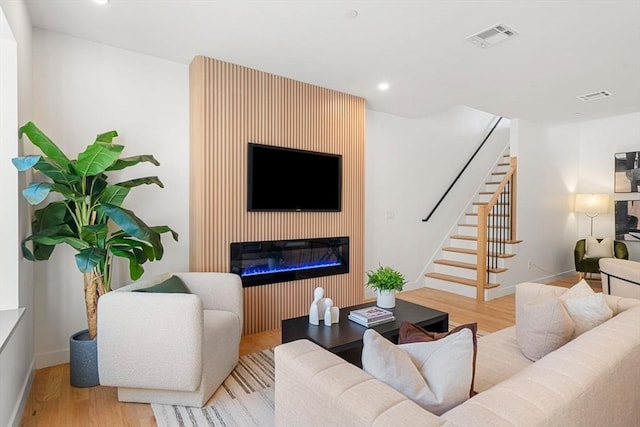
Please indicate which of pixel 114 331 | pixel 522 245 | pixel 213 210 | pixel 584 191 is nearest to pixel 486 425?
pixel 114 331

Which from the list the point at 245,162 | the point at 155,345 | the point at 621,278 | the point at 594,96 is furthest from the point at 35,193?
the point at 594,96

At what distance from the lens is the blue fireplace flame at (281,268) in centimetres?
356

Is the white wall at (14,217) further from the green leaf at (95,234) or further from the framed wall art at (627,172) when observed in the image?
the framed wall art at (627,172)

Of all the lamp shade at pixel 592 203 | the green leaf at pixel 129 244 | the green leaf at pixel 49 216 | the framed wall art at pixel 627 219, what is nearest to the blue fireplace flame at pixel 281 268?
the green leaf at pixel 129 244

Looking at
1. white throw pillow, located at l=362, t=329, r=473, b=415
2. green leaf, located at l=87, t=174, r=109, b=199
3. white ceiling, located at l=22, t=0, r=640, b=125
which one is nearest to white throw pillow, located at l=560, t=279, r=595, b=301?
white throw pillow, located at l=362, t=329, r=473, b=415

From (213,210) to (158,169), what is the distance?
0.63m

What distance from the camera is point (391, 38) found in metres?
2.87

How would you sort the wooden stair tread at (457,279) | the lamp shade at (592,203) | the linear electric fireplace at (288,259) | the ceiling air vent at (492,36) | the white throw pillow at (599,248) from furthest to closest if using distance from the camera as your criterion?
1. the lamp shade at (592,203)
2. the white throw pillow at (599,248)
3. the wooden stair tread at (457,279)
4. the linear electric fireplace at (288,259)
5. the ceiling air vent at (492,36)

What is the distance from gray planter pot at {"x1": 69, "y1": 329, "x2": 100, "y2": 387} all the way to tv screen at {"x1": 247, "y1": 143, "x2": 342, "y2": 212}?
67.3 inches

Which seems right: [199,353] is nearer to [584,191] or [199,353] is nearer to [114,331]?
[114,331]

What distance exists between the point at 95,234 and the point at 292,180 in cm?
192

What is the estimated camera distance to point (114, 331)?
2.15 meters

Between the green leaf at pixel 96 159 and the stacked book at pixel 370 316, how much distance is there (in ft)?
6.55

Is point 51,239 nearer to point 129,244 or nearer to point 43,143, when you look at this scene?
point 129,244
